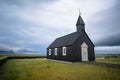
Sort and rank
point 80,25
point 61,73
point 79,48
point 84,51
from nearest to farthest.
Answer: point 61,73
point 79,48
point 84,51
point 80,25

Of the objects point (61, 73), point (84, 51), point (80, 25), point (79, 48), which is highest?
point (80, 25)

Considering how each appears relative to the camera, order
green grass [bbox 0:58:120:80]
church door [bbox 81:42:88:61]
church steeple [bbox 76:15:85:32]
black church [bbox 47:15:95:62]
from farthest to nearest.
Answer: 1. church steeple [bbox 76:15:85:32]
2. church door [bbox 81:42:88:61]
3. black church [bbox 47:15:95:62]
4. green grass [bbox 0:58:120:80]

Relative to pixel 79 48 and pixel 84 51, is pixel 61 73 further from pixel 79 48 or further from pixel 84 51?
pixel 84 51

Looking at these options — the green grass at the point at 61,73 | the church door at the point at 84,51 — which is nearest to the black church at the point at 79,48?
the church door at the point at 84,51

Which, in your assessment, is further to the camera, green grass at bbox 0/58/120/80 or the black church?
the black church

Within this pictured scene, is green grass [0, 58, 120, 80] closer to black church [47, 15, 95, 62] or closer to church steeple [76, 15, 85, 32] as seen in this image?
black church [47, 15, 95, 62]

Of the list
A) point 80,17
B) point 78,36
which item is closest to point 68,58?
point 78,36

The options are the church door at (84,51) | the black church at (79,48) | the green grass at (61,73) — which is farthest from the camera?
the church door at (84,51)

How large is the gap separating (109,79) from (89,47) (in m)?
16.5

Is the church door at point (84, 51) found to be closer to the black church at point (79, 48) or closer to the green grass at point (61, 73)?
the black church at point (79, 48)

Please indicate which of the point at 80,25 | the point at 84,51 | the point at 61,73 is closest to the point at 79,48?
the point at 84,51

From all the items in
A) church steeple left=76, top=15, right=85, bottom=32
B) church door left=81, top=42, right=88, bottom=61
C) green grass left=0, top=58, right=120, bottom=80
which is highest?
church steeple left=76, top=15, right=85, bottom=32

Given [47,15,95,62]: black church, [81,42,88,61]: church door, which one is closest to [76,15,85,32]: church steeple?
[47,15,95,62]: black church

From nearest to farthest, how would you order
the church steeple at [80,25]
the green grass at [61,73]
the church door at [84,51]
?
the green grass at [61,73], the church door at [84,51], the church steeple at [80,25]
